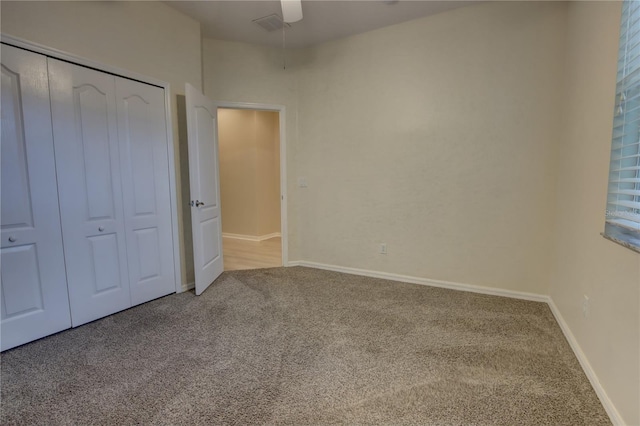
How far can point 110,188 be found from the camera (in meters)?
2.56

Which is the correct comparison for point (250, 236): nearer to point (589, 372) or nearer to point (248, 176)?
point (248, 176)

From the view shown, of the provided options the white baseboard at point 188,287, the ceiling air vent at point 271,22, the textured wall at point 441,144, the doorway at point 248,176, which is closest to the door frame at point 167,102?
the white baseboard at point 188,287

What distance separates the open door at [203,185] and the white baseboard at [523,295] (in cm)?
112

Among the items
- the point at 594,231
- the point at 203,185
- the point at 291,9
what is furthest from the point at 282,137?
the point at 594,231

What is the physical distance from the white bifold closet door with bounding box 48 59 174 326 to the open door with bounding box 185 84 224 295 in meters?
0.29

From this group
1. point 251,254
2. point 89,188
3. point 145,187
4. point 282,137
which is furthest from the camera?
point 251,254

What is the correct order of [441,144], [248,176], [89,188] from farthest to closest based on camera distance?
[248,176]
[441,144]
[89,188]

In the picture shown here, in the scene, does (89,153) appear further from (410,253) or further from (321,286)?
(410,253)

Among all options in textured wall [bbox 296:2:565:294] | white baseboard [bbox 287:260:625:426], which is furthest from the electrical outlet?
textured wall [bbox 296:2:565:294]

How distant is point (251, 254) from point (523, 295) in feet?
11.5

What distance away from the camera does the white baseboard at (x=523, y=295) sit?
1.54 meters

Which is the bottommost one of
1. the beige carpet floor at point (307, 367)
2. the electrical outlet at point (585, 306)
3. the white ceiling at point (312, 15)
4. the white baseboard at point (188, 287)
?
the beige carpet floor at point (307, 367)

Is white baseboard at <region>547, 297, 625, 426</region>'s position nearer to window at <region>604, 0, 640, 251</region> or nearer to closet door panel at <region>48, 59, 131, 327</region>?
window at <region>604, 0, 640, 251</region>

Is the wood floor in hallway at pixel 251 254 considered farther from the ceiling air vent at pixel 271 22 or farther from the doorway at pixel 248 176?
the ceiling air vent at pixel 271 22
